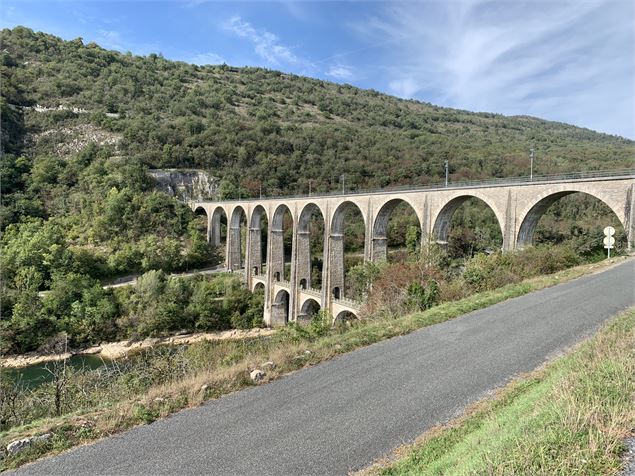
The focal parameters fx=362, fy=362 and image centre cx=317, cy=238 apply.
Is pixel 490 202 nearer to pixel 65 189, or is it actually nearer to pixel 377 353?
pixel 377 353

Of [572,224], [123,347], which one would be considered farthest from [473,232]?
[123,347]

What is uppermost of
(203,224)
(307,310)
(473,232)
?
(203,224)

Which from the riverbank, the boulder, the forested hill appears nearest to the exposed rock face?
the forested hill

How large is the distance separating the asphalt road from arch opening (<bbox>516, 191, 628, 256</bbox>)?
9.31 meters

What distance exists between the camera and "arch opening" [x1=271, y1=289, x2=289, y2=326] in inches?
1329

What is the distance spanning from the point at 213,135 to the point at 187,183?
16.0 m

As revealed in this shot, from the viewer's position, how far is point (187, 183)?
54938mm

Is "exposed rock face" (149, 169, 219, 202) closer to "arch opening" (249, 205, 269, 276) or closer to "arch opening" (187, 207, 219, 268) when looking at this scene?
"arch opening" (187, 207, 219, 268)

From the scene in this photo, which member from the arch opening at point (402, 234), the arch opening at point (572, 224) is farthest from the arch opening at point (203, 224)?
the arch opening at point (572, 224)

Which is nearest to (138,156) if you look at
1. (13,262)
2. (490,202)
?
(13,262)

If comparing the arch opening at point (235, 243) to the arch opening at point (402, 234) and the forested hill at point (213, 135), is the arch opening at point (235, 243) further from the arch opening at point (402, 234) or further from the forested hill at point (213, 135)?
the arch opening at point (402, 234)

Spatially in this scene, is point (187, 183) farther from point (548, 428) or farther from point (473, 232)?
point (548, 428)

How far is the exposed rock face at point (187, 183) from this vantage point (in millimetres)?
52656

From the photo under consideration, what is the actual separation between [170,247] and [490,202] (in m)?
33.4
